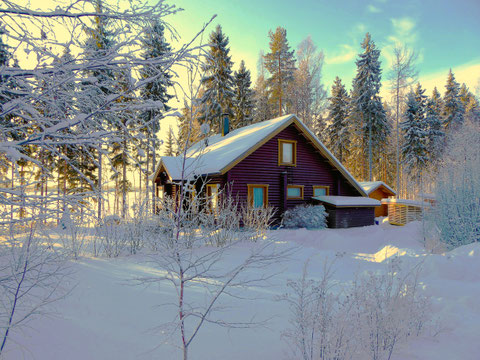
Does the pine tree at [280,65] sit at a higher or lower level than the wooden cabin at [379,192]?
higher

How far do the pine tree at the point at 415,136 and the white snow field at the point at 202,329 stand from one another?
95.0 feet

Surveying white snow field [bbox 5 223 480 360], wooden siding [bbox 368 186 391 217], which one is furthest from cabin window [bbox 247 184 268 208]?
wooden siding [bbox 368 186 391 217]

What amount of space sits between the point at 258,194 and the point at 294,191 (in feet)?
8.75

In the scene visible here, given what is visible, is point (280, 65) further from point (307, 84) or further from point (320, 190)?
point (320, 190)

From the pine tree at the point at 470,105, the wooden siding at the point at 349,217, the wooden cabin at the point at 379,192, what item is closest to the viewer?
the wooden siding at the point at 349,217

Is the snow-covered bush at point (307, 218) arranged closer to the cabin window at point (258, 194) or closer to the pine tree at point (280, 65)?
the cabin window at point (258, 194)

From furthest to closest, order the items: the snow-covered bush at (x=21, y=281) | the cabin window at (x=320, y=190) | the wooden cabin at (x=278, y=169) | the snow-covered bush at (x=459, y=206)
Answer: the cabin window at (x=320, y=190) → the wooden cabin at (x=278, y=169) → the snow-covered bush at (x=459, y=206) → the snow-covered bush at (x=21, y=281)

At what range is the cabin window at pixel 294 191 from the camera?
17714 millimetres

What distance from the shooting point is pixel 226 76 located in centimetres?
2809

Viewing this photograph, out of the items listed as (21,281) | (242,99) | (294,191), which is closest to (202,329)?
(21,281)

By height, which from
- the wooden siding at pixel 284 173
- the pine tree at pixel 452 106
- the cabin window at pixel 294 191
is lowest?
the cabin window at pixel 294 191

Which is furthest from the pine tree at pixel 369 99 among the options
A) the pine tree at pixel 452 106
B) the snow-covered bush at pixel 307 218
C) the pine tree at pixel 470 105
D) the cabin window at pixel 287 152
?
the snow-covered bush at pixel 307 218

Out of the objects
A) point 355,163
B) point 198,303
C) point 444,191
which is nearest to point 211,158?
point 444,191

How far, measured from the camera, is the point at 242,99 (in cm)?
3172
